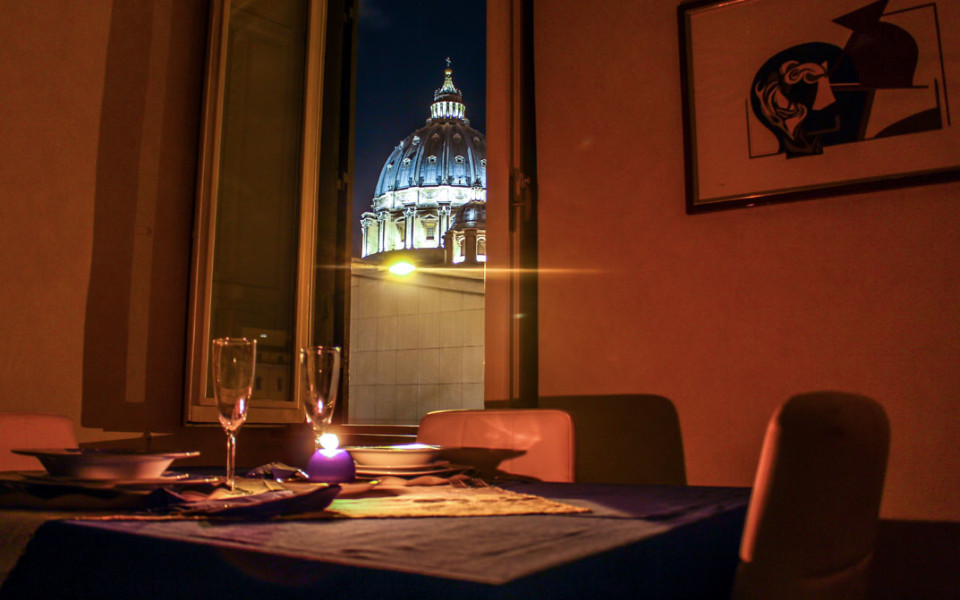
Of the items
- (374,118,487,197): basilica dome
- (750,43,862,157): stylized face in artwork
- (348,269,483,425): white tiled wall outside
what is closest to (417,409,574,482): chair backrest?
(750,43,862,157): stylized face in artwork

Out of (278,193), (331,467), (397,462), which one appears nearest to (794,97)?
(397,462)

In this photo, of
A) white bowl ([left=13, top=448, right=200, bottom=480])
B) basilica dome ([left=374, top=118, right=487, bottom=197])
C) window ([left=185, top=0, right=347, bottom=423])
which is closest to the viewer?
white bowl ([left=13, top=448, right=200, bottom=480])

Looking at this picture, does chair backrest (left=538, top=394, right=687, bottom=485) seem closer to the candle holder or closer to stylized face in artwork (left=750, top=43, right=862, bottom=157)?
stylized face in artwork (left=750, top=43, right=862, bottom=157)

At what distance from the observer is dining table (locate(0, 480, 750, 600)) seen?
0.39 meters

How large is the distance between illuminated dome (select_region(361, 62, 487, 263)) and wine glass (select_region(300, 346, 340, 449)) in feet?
109

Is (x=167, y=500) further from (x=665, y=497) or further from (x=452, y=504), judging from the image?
(x=665, y=497)

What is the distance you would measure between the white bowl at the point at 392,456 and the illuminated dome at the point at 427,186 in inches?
1299

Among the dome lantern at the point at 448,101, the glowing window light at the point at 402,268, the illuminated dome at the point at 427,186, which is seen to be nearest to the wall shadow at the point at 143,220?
the glowing window light at the point at 402,268

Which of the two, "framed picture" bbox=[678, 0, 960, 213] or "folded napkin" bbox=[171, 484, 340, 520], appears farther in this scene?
"framed picture" bbox=[678, 0, 960, 213]

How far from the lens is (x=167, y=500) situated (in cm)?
61

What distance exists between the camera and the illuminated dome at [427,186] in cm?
3544

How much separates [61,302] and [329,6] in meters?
1.57

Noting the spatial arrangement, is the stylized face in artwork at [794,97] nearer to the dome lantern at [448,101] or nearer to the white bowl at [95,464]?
the white bowl at [95,464]

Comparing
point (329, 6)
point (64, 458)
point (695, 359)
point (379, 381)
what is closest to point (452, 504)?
point (64, 458)
